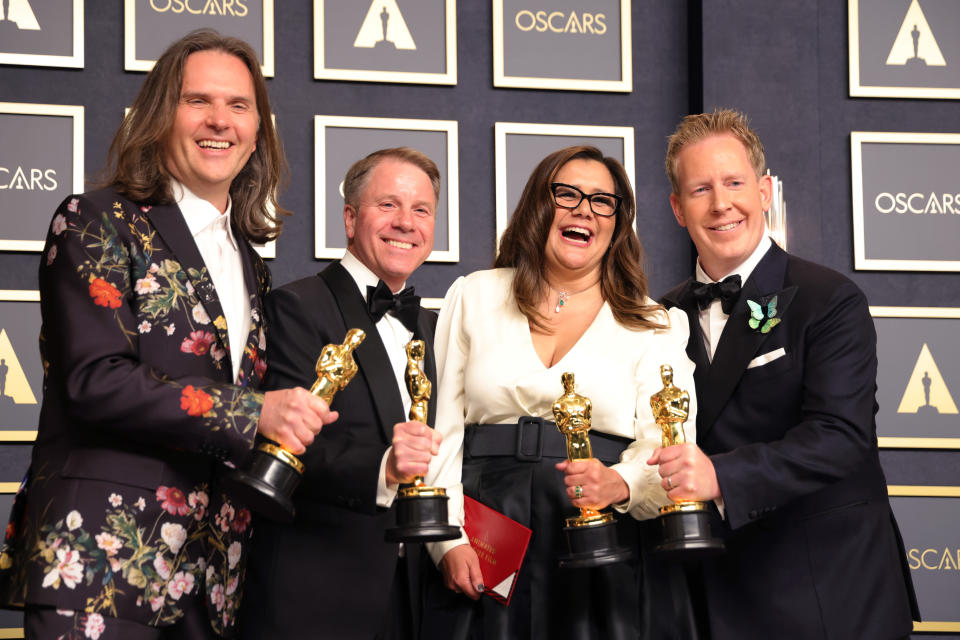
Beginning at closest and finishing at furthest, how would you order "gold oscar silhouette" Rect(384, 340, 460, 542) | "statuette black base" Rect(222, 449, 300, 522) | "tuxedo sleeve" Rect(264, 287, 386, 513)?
"statuette black base" Rect(222, 449, 300, 522), "gold oscar silhouette" Rect(384, 340, 460, 542), "tuxedo sleeve" Rect(264, 287, 386, 513)

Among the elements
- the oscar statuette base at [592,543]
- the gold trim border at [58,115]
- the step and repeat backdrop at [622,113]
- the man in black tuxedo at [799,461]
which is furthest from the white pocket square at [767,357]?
the gold trim border at [58,115]

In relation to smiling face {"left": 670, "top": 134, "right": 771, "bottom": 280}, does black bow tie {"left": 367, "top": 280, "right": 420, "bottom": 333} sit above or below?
below

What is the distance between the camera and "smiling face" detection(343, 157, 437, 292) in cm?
286

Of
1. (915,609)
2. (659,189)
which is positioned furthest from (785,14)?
(915,609)

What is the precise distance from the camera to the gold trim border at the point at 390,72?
4469 mm

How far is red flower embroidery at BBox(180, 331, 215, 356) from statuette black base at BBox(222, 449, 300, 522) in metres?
0.31

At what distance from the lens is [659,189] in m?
4.65

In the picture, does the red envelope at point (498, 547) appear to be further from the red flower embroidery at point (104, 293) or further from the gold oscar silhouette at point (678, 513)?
the red flower embroidery at point (104, 293)

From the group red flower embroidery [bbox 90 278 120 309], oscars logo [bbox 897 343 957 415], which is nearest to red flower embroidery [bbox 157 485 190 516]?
red flower embroidery [bbox 90 278 120 309]

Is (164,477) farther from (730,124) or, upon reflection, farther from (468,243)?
(468,243)

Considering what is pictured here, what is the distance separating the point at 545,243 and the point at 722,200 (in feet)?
1.70

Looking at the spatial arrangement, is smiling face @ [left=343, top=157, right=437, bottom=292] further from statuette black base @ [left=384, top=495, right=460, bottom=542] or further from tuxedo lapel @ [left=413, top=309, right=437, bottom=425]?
statuette black base @ [left=384, top=495, right=460, bottom=542]

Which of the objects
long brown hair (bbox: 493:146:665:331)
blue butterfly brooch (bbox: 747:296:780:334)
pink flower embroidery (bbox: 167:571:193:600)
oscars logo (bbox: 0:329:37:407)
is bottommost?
pink flower embroidery (bbox: 167:571:193:600)

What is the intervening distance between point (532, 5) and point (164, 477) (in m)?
3.08
